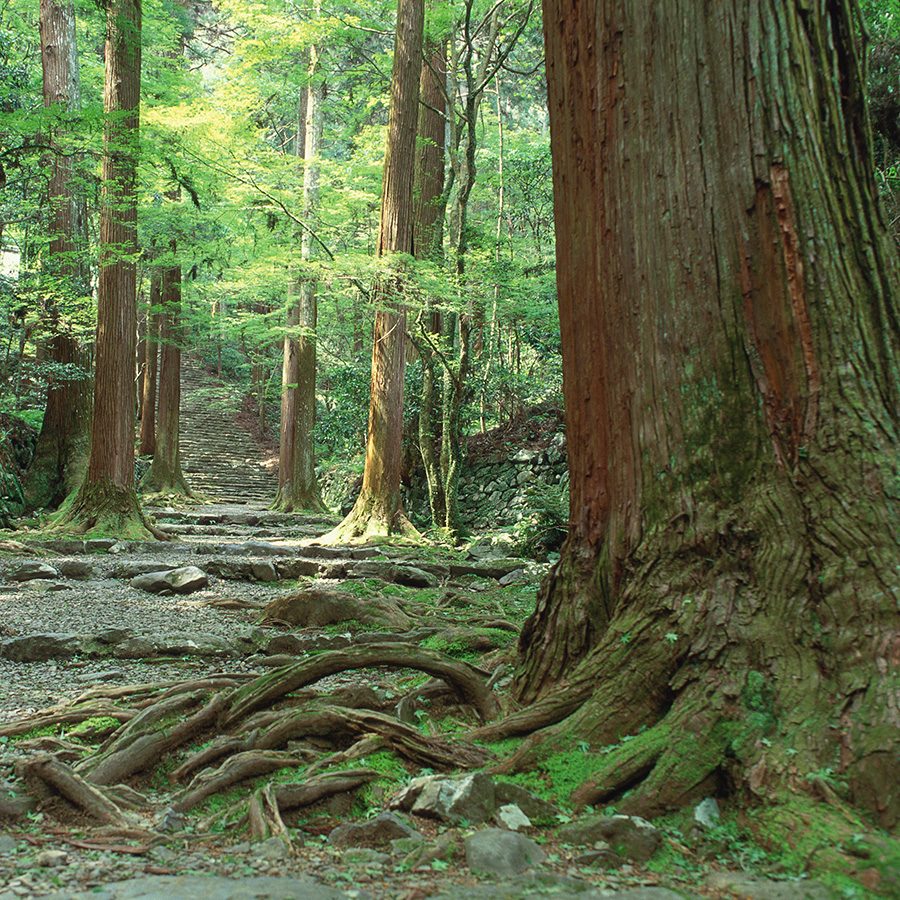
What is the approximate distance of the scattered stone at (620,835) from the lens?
2287 mm

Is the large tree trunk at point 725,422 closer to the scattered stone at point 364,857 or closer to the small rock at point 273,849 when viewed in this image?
the scattered stone at point 364,857

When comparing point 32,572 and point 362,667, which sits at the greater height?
point 362,667

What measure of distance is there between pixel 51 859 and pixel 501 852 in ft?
3.87

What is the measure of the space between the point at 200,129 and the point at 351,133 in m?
11.1

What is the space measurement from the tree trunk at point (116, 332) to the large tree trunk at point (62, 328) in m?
2.51

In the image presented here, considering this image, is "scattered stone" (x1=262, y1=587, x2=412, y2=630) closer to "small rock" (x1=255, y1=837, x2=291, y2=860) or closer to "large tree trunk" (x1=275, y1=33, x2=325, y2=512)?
"small rock" (x1=255, y1=837, x2=291, y2=860)

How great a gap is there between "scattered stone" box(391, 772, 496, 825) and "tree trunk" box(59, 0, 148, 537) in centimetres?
901

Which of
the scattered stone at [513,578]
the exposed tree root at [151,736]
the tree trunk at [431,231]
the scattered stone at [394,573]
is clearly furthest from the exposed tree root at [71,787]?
the tree trunk at [431,231]

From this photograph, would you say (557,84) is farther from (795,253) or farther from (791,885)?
(791,885)

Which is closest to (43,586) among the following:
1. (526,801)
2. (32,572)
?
(32,572)

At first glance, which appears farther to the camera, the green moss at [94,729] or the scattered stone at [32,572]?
the scattered stone at [32,572]

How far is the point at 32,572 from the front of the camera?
7.45 m

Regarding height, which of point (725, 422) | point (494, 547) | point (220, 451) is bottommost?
point (494, 547)

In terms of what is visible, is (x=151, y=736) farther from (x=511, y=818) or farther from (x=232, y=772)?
(x=511, y=818)
